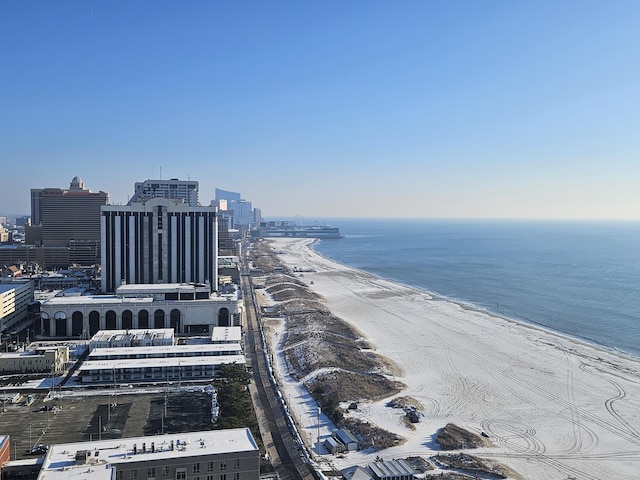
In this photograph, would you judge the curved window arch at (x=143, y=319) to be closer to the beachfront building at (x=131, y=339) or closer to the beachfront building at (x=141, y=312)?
the beachfront building at (x=141, y=312)

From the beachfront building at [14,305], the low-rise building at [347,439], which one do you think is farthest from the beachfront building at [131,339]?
the low-rise building at [347,439]

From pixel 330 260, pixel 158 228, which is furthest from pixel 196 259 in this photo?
pixel 330 260

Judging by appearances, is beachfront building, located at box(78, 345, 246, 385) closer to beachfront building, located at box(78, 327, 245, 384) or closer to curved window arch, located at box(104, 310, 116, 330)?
beachfront building, located at box(78, 327, 245, 384)

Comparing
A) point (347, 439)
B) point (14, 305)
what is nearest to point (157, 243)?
point (14, 305)

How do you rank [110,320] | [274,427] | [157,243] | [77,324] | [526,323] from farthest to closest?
[526,323]
[157,243]
[110,320]
[77,324]
[274,427]

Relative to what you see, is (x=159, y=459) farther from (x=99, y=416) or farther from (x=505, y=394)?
(x=505, y=394)

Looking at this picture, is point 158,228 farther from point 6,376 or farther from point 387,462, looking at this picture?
point 387,462
